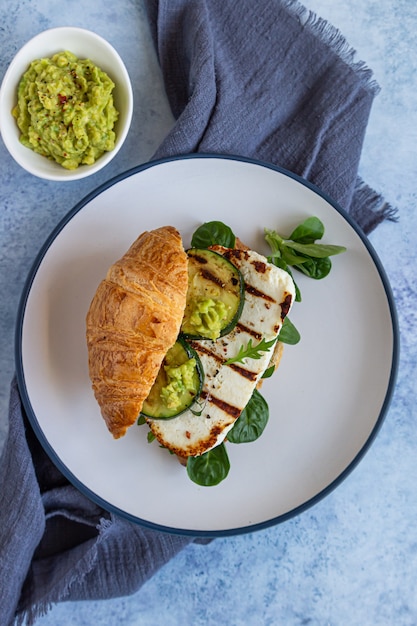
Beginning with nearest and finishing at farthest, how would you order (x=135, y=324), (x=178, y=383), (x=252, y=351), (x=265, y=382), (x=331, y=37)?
(x=135, y=324)
(x=178, y=383)
(x=252, y=351)
(x=265, y=382)
(x=331, y=37)

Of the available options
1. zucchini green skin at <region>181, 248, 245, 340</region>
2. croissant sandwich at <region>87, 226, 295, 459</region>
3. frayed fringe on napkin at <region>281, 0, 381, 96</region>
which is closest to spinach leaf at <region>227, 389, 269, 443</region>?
croissant sandwich at <region>87, 226, 295, 459</region>

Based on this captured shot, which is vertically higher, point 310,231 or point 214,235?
point 310,231

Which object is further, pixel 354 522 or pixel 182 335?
pixel 354 522

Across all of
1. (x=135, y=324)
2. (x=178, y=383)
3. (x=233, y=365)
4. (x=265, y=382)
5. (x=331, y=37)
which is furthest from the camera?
(x=331, y=37)

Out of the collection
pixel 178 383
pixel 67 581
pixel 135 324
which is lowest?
pixel 67 581

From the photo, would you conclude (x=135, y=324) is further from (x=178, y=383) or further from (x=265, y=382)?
A: (x=265, y=382)

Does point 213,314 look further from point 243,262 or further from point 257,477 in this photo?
point 257,477

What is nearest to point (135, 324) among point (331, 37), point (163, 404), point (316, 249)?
point (163, 404)

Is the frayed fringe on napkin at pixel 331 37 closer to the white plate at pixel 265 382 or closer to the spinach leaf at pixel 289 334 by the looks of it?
the white plate at pixel 265 382

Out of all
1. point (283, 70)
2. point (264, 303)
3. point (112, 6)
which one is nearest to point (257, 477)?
point (264, 303)
